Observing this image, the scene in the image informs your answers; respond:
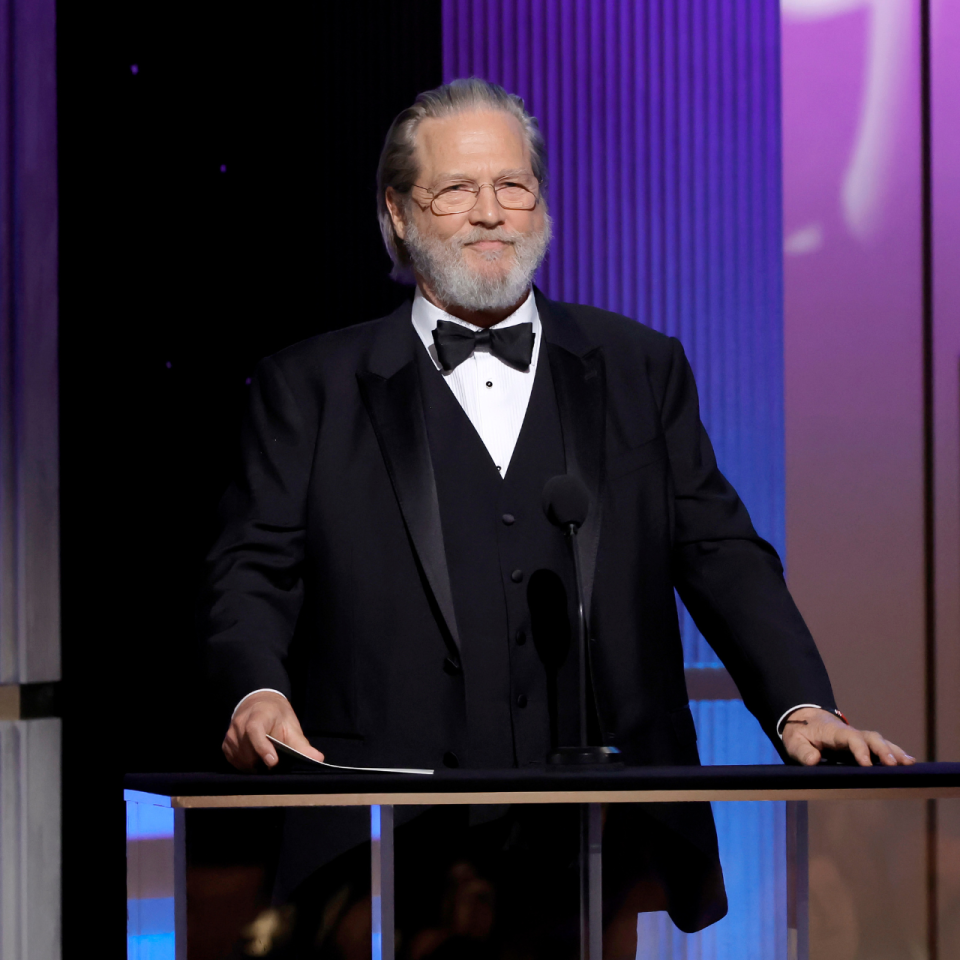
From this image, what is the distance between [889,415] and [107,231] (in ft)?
6.94

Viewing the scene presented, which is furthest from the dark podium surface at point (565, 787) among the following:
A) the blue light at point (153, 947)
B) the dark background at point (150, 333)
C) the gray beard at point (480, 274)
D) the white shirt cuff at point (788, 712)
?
the dark background at point (150, 333)

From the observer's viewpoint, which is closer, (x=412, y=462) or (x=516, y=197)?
(x=412, y=462)

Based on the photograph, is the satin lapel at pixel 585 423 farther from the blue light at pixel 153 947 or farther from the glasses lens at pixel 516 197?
the blue light at pixel 153 947

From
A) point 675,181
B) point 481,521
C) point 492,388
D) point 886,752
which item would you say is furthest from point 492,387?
point 675,181

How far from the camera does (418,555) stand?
1.87 meters

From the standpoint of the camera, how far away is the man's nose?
206 cm

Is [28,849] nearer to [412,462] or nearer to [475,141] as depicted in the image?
[412,462]

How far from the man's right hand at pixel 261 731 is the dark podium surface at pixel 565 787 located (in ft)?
0.79

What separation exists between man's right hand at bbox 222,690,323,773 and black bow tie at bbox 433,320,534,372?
0.67 meters

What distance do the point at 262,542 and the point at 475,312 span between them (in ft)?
1.71

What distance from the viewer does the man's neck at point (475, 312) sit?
213 cm

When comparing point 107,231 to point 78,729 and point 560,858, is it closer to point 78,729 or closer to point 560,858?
point 78,729

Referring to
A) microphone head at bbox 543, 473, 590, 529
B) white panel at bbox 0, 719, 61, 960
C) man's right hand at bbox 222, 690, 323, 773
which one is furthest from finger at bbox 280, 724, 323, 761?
white panel at bbox 0, 719, 61, 960

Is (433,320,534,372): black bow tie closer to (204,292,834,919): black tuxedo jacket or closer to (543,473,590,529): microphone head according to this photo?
(204,292,834,919): black tuxedo jacket
